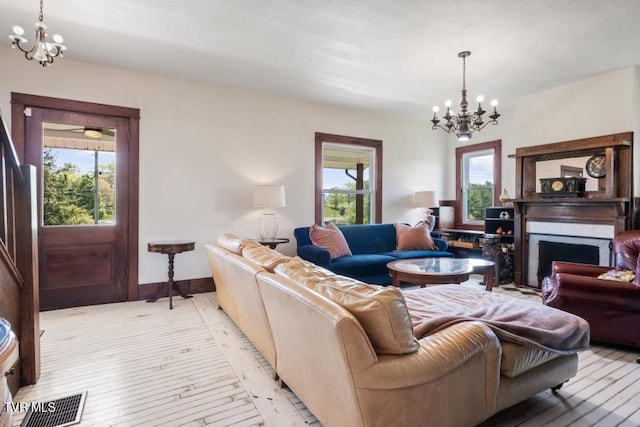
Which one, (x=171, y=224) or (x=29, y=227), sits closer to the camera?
(x=29, y=227)

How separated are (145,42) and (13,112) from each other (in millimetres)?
1593

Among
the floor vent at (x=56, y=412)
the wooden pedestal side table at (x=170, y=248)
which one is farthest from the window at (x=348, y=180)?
the floor vent at (x=56, y=412)

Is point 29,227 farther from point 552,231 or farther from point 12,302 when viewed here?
point 552,231

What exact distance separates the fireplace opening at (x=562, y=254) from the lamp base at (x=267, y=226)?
3.68 metres

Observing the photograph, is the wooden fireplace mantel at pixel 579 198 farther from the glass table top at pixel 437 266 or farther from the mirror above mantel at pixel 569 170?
the glass table top at pixel 437 266

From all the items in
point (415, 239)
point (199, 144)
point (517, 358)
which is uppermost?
point (199, 144)

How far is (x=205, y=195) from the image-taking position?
14.3 ft

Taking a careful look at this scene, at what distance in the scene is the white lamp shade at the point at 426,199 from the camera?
228 inches

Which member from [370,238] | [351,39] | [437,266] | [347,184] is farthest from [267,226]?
[351,39]

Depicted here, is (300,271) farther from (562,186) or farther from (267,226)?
(562,186)

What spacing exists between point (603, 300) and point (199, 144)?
447 centimetres

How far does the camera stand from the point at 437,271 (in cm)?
329

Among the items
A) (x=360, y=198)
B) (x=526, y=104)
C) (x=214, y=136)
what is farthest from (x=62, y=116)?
(x=526, y=104)

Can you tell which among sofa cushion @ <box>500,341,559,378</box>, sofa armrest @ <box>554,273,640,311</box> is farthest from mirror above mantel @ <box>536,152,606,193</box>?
sofa cushion @ <box>500,341,559,378</box>
